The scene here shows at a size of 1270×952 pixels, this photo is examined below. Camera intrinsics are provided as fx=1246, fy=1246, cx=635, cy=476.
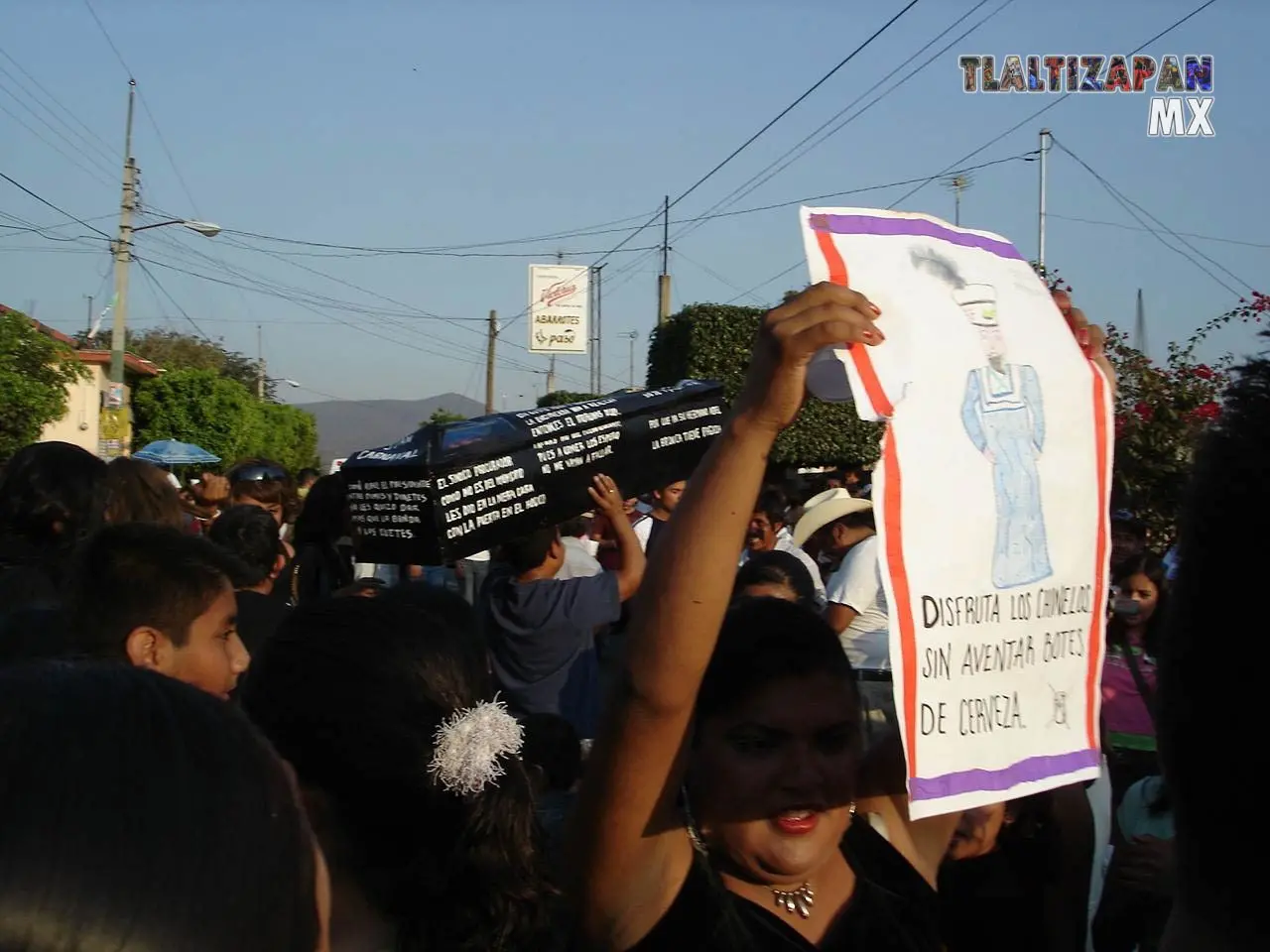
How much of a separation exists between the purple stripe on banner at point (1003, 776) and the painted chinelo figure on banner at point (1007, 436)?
0.28 metres

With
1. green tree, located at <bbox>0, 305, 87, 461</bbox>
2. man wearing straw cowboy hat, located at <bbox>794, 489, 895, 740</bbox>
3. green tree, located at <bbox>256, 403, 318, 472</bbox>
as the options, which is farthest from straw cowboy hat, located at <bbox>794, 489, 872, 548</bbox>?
green tree, located at <bbox>256, 403, 318, 472</bbox>

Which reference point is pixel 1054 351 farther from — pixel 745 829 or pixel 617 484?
pixel 617 484

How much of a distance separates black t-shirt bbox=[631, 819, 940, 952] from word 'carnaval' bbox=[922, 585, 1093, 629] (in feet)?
1.57

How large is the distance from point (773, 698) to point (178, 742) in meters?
1.29

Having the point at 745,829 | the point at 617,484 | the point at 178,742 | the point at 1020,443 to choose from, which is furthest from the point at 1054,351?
the point at 617,484

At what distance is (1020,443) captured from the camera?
191 centimetres

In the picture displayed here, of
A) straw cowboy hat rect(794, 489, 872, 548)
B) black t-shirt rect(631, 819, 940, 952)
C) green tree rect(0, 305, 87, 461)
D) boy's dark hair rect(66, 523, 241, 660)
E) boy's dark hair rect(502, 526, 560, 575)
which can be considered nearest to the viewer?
black t-shirt rect(631, 819, 940, 952)

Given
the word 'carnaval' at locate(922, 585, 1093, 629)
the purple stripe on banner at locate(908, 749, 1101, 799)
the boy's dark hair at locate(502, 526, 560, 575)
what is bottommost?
the purple stripe on banner at locate(908, 749, 1101, 799)

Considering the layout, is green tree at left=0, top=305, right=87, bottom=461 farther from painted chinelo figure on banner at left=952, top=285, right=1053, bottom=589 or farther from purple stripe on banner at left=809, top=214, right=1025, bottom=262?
painted chinelo figure on banner at left=952, top=285, right=1053, bottom=589

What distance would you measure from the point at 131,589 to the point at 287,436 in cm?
4539

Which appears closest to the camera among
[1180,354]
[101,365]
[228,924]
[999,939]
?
[228,924]

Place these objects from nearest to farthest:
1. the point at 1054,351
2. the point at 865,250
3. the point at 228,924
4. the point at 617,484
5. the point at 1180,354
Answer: the point at 228,924 < the point at 865,250 < the point at 1054,351 < the point at 617,484 < the point at 1180,354

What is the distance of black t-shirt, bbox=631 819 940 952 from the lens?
1800 millimetres

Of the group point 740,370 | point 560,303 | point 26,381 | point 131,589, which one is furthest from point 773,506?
point 560,303
